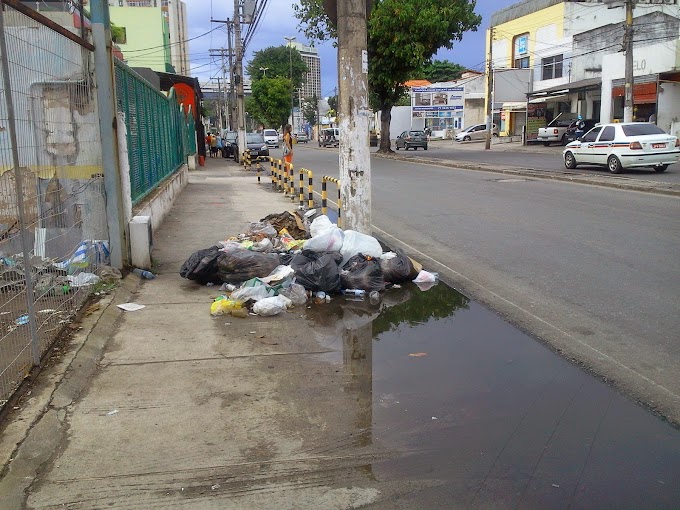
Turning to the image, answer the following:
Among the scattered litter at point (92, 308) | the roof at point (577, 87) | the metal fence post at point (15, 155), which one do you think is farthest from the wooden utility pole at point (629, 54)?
the metal fence post at point (15, 155)

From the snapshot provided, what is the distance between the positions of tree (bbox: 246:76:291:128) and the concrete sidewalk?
77601 mm

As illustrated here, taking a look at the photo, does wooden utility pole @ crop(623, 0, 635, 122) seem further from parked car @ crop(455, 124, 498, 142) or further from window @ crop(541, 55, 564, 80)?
parked car @ crop(455, 124, 498, 142)

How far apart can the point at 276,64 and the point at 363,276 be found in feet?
315

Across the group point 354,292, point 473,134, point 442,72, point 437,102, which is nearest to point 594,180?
point 354,292

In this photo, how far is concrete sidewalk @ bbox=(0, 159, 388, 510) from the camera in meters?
3.28

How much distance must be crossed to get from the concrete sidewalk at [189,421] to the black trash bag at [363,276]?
0.92 meters

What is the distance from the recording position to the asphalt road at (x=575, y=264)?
518cm

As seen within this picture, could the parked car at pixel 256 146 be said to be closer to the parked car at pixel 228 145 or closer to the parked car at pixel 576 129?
the parked car at pixel 228 145

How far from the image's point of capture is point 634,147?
1975 centimetres

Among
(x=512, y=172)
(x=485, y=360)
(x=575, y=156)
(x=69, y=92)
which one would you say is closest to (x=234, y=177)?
(x=512, y=172)

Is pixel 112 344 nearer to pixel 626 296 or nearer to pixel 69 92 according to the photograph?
pixel 69 92

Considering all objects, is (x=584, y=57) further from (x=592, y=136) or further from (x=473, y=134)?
(x=592, y=136)

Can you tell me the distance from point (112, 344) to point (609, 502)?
160 inches

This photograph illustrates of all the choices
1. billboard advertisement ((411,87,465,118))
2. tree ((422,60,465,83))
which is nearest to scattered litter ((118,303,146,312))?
billboard advertisement ((411,87,465,118))
